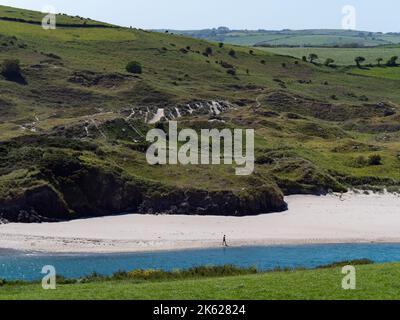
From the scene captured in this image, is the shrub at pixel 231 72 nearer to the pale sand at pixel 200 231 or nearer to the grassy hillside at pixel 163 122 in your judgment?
the grassy hillside at pixel 163 122

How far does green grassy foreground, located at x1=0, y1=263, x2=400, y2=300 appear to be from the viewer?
26.3 m

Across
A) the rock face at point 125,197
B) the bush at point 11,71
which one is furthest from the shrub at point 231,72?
the rock face at point 125,197

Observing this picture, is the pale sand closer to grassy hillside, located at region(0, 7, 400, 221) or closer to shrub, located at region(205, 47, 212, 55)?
grassy hillside, located at region(0, 7, 400, 221)

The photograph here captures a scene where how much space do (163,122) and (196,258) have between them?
4830 cm

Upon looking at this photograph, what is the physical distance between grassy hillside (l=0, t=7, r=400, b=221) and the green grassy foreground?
112 ft

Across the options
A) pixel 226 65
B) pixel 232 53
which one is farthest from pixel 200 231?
pixel 232 53

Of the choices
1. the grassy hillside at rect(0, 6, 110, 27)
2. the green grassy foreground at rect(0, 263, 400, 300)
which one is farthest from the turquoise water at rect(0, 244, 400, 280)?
the grassy hillside at rect(0, 6, 110, 27)

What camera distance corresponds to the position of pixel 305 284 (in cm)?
2828

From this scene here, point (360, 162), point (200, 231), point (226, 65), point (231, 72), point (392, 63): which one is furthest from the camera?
point (392, 63)

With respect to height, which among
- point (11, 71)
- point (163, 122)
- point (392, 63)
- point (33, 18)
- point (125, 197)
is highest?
point (33, 18)

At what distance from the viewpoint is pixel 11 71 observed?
132 m

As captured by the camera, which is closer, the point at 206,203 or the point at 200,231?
the point at 200,231

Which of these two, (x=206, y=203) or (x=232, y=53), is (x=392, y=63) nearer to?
(x=232, y=53)
